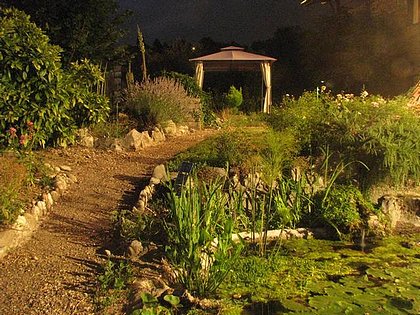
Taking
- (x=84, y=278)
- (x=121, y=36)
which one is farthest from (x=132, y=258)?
(x=121, y=36)

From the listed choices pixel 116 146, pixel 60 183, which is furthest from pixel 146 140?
pixel 60 183

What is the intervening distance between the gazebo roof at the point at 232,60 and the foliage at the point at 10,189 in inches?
436

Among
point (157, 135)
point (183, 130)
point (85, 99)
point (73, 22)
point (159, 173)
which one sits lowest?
point (159, 173)

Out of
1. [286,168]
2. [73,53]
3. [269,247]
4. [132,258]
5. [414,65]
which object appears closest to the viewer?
[132,258]

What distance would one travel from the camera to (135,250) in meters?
4.41

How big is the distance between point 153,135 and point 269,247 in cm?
533

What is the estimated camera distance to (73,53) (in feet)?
31.0

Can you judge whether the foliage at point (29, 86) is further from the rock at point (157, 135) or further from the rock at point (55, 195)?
the rock at point (157, 135)

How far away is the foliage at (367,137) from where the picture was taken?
6.08m

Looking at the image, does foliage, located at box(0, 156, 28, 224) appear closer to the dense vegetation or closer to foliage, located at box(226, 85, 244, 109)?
the dense vegetation

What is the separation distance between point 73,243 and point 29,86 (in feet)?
10.5

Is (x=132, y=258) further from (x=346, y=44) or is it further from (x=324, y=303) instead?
(x=346, y=44)

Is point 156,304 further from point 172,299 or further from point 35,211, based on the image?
point 35,211

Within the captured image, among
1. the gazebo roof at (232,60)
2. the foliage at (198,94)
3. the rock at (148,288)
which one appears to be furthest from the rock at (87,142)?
the gazebo roof at (232,60)
